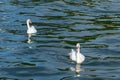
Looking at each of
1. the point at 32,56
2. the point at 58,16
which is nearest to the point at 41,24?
the point at 58,16

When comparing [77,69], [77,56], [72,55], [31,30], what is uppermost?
[31,30]

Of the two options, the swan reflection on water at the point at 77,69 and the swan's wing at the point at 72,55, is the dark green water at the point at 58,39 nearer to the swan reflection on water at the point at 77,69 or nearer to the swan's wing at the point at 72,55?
the swan reflection on water at the point at 77,69

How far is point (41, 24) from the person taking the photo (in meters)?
34.5

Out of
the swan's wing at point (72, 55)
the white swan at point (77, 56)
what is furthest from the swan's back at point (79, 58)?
the swan's wing at point (72, 55)

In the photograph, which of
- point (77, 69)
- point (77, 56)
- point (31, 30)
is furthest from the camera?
point (31, 30)

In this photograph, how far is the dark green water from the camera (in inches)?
947

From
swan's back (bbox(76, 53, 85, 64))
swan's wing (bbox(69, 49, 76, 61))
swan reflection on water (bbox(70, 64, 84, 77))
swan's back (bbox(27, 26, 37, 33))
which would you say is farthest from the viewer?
swan's back (bbox(27, 26, 37, 33))

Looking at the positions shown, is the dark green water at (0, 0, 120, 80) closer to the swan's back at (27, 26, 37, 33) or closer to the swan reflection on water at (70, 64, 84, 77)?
the swan reflection on water at (70, 64, 84, 77)

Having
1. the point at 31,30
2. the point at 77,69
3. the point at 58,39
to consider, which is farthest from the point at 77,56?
the point at 31,30

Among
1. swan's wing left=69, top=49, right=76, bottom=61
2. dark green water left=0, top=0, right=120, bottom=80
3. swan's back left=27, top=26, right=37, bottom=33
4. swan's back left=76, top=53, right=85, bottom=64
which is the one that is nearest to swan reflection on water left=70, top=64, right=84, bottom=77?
dark green water left=0, top=0, right=120, bottom=80

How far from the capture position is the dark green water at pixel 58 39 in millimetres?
24062

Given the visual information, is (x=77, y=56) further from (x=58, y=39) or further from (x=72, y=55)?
(x=58, y=39)

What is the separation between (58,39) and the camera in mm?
30078

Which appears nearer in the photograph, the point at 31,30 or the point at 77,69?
the point at 77,69
